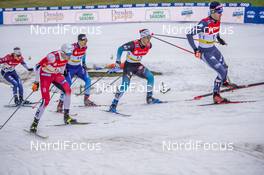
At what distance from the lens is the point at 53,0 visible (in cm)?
4272

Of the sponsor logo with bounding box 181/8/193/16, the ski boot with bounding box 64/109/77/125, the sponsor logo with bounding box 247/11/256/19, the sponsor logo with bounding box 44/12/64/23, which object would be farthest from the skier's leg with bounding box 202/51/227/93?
the sponsor logo with bounding box 44/12/64/23

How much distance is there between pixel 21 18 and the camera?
3416 cm

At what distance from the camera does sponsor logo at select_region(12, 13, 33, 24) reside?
3403 cm

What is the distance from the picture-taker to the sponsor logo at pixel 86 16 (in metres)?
33.3

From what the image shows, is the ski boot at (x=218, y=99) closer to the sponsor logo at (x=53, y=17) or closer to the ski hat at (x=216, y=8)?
the ski hat at (x=216, y=8)

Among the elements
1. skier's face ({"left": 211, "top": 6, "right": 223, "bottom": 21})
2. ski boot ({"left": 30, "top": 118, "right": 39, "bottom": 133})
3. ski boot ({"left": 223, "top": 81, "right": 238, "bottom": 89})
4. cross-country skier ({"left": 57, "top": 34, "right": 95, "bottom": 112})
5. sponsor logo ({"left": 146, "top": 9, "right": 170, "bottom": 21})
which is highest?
skier's face ({"left": 211, "top": 6, "right": 223, "bottom": 21})

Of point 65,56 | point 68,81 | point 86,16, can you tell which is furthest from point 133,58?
point 86,16

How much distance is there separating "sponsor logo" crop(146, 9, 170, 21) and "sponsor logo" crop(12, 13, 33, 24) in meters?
9.56

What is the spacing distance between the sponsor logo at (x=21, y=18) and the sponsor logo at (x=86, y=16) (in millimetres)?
3903

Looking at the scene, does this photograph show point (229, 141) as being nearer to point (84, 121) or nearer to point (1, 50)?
point (84, 121)

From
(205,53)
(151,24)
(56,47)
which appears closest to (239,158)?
(205,53)

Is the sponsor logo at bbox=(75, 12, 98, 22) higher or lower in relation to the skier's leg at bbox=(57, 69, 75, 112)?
higher

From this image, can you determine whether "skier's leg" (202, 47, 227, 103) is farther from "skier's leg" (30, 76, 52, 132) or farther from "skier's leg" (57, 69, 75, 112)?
"skier's leg" (30, 76, 52, 132)

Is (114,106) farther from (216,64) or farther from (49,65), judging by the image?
(216,64)
